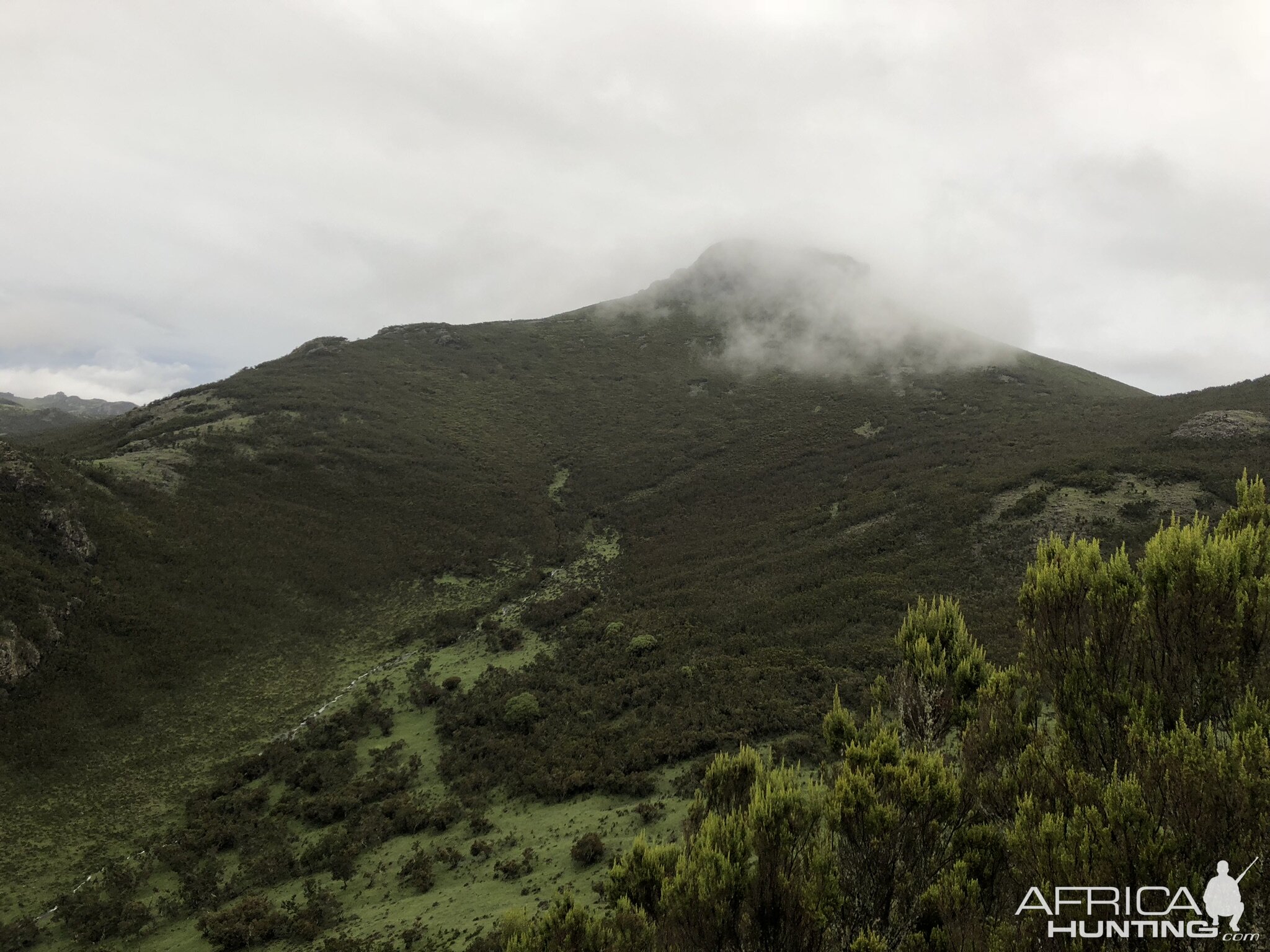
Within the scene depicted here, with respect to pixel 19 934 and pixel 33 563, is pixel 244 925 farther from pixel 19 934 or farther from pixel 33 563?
pixel 33 563

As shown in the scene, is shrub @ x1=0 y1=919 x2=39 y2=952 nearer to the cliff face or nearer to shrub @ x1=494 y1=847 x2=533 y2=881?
the cliff face

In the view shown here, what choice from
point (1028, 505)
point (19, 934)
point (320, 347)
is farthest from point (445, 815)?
point (320, 347)

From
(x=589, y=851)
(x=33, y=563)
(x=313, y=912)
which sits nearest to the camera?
(x=313, y=912)

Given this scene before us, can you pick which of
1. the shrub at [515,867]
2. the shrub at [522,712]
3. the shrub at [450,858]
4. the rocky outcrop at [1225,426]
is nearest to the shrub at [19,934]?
the shrub at [450,858]

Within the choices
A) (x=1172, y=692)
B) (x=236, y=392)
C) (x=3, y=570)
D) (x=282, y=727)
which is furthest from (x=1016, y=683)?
(x=236, y=392)

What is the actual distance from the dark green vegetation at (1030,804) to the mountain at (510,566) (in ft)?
28.9

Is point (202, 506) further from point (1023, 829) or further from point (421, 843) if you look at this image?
point (1023, 829)

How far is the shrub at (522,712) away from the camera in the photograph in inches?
877

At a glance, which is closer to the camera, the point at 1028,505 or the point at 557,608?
the point at 1028,505

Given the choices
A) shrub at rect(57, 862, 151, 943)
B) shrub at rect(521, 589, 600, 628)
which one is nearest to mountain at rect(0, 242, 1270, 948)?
shrub at rect(521, 589, 600, 628)

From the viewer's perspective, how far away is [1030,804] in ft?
20.1

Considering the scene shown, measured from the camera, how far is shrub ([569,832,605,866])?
1394cm
